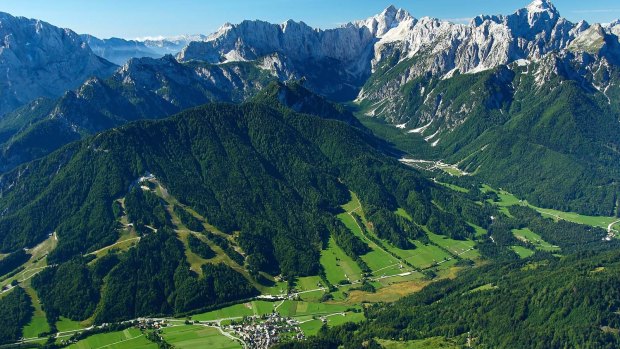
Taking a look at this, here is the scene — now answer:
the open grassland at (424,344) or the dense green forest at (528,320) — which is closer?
the dense green forest at (528,320)

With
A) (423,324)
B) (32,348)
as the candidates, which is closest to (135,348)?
(32,348)

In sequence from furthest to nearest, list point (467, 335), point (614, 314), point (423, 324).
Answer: point (423, 324)
point (467, 335)
point (614, 314)

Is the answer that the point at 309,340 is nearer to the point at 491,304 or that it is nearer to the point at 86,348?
the point at 491,304

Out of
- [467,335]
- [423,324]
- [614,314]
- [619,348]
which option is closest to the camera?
[619,348]

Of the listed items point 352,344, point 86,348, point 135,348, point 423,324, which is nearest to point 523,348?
point 423,324

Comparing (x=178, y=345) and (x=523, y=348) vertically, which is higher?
(x=178, y=345)

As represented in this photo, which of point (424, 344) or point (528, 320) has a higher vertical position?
point (528, 320)

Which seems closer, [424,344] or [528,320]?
[424,344]

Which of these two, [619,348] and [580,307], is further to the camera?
[580,307]

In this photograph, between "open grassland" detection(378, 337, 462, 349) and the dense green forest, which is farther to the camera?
"open grassland" detection(378, 337, 462, 349)
